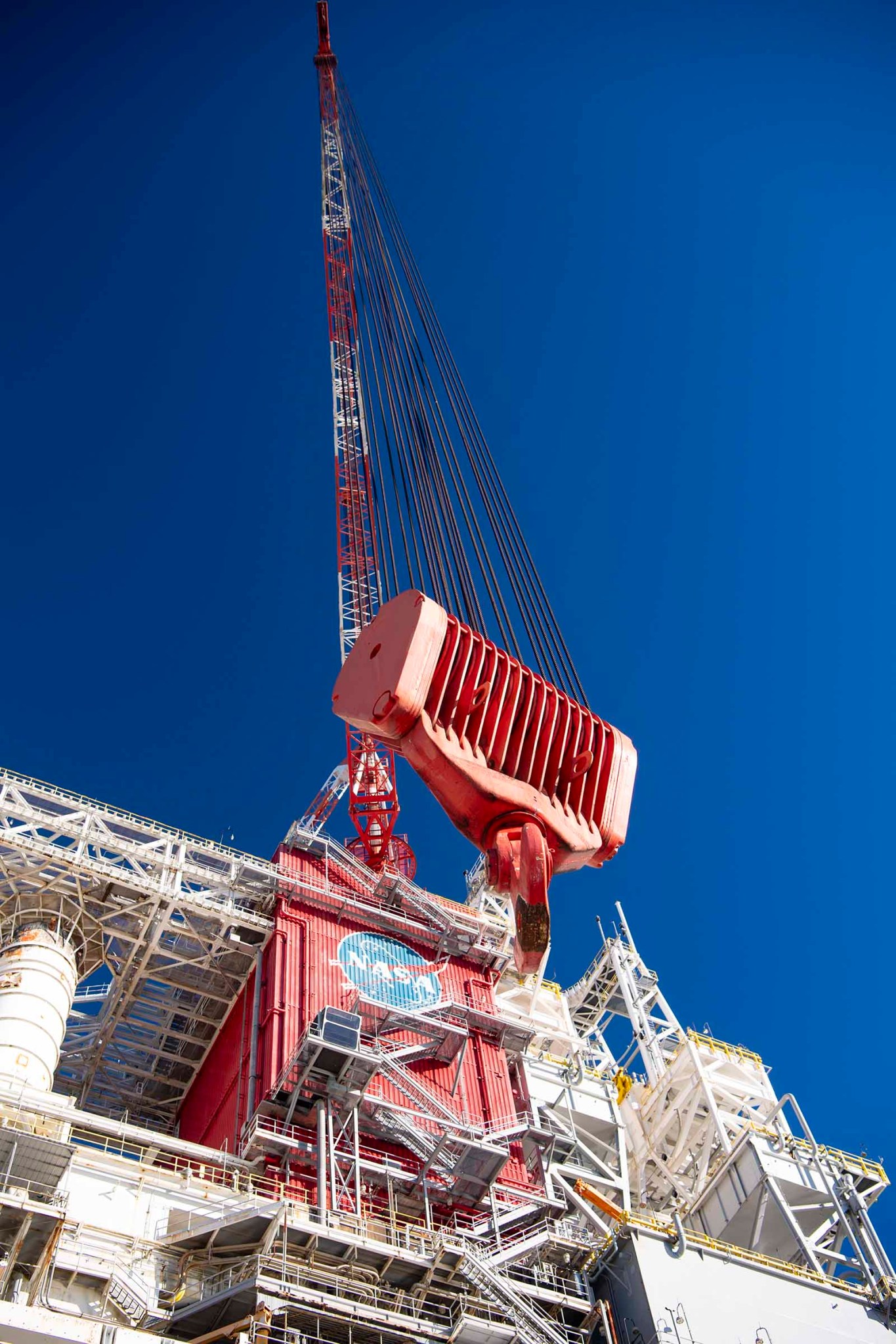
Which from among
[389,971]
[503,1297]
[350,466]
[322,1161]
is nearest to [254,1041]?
[389,971]

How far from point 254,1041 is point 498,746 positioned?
20.1 meters

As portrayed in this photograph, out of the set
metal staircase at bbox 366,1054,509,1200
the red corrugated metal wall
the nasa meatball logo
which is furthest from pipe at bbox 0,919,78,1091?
metal staircase at bbox 366,1054,509,1200

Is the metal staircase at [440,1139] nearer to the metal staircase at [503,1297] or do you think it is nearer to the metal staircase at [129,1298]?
the metal staircase at [503,1297]

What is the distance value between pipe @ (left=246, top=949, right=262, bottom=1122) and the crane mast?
11694mm

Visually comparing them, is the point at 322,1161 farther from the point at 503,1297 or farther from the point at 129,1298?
the point at 129,1298

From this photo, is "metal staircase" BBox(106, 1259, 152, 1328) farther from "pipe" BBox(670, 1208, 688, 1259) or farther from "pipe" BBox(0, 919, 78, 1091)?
"pipe" BBox(670, 1208, 688, 1259)

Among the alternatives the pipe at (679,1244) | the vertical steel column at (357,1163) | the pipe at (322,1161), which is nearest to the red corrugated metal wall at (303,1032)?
the pipe at (322,1161)

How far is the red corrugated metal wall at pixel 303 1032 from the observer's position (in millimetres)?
47781

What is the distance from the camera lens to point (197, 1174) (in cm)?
4247

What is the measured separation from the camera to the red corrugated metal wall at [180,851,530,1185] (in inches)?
1881

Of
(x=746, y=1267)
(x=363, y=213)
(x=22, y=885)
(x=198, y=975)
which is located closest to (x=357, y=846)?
(x=198, y=975)

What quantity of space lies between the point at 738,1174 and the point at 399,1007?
15.4 m

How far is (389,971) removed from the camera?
174ft

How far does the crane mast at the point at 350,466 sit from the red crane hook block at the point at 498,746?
1084 inches
